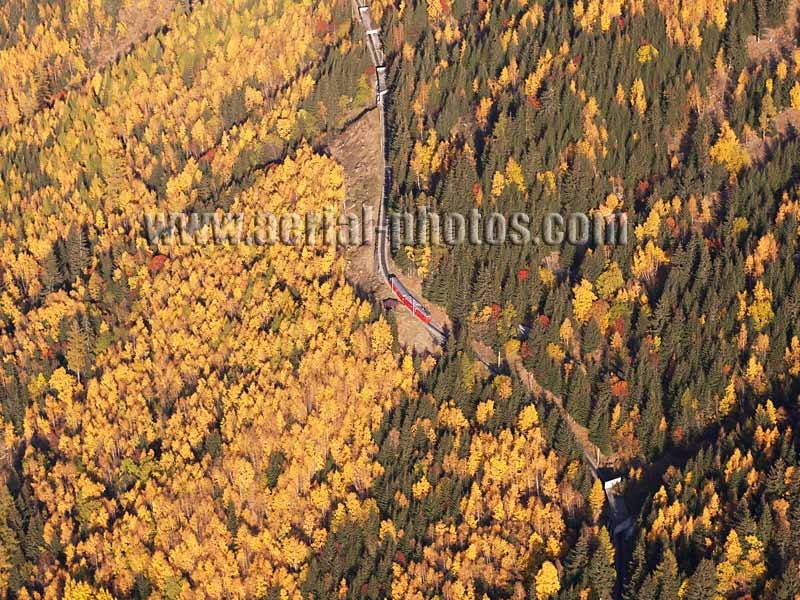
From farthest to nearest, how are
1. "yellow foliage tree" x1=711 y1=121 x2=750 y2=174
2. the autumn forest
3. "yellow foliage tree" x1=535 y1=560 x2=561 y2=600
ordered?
"yellow foliage tree" x1=711 y1=121 x2=750 y2=174, the autumn forest, "yellow foliage tree" x1=535 y1=560 x2=561 y2=600

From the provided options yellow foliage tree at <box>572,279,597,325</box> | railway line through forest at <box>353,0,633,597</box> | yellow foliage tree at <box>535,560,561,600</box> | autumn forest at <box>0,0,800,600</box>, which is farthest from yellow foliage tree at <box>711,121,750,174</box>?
yellow foliage tree at <box>535,560,561,600</box>

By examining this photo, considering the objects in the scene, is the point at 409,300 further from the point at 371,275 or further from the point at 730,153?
the point at 730,153

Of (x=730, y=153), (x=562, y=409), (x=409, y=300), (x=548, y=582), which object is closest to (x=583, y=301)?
(x=562, y=409)

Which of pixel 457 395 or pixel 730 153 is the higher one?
pixel 730 153

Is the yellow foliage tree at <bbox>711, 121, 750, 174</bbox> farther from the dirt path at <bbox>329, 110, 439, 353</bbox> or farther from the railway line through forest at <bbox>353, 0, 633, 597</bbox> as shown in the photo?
the dirt path at <bbox>329, 110, 439, 353</bbox>

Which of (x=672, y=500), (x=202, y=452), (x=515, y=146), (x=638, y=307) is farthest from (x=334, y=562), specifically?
(x=515, y=146)

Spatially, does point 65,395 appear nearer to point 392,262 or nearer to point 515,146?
point 392,262

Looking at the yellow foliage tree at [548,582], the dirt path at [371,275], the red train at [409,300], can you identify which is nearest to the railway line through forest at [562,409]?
the red train at [409,300]
